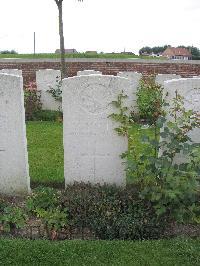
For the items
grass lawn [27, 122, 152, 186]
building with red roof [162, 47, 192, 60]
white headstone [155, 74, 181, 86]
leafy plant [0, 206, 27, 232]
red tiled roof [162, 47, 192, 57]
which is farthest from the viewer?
red tiled roof [162, 47, 192, 57]

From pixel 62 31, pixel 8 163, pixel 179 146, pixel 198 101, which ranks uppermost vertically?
pixel 62 31

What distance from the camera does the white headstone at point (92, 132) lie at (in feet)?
18.2

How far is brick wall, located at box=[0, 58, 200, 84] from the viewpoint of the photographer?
15.8 meters

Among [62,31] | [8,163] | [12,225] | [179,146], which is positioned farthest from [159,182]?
[62,31]

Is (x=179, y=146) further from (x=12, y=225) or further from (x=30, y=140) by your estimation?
(x=30, y=140)

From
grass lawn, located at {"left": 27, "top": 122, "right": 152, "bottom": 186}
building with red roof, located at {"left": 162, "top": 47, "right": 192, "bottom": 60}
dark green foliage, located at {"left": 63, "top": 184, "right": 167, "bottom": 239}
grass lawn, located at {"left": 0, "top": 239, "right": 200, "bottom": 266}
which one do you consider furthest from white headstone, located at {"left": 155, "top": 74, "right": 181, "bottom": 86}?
building with red roof, located at {"left": 162, "top": 47, "right": 192, "bottom": 60}

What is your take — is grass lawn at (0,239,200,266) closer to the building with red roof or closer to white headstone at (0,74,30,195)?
white headstone at (0,74,30,195)

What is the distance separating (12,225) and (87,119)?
1517 millimetres

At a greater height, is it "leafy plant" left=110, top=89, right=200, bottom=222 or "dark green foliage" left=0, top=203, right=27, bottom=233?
"leafy plant" left=110, top=89, right=200, bottom=222

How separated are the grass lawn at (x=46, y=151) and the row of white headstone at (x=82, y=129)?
1.54 ft

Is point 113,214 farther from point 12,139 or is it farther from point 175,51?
point 175,51

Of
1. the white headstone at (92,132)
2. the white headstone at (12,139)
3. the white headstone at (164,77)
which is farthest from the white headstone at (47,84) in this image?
the white headstone at (92,132)

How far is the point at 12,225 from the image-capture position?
16.4ft

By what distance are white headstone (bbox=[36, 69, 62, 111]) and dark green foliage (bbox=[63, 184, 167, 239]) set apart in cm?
679
